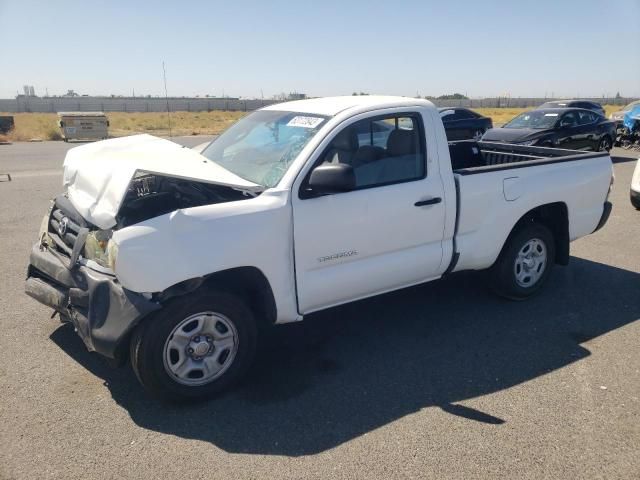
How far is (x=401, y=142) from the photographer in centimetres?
406

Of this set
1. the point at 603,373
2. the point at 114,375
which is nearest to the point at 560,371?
the point at 603,373

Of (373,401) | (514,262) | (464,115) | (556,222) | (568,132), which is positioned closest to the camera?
(373,401)

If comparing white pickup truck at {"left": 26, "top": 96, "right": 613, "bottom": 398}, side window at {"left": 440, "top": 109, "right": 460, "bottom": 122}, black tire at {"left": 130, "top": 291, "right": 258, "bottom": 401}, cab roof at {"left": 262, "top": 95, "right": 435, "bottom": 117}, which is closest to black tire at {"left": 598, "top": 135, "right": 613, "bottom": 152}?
side window at {"left": 440, "top": 109, "right": 460, "bottom": 122}

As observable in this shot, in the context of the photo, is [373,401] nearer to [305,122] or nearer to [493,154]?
[305,122]

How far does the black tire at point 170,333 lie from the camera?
3191 millimetres

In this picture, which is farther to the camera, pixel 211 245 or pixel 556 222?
pixel 556 222

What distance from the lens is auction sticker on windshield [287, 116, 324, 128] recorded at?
12.6 feet

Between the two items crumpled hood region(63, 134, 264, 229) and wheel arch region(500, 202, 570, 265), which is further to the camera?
wheel arch region(500, 202, 570, 265)

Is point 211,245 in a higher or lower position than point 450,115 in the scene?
lower

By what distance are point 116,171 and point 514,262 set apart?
3544mm

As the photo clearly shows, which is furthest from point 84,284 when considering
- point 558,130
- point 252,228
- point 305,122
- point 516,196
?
point 558,130

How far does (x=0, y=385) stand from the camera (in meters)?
3.56

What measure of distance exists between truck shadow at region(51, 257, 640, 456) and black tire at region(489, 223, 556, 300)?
0.13m

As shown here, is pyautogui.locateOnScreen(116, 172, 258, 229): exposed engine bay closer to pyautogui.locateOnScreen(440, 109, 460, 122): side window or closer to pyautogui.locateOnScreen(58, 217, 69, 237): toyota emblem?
pyautogui.locateOnScreen(58, 217, 69, 237): toyota emblem
